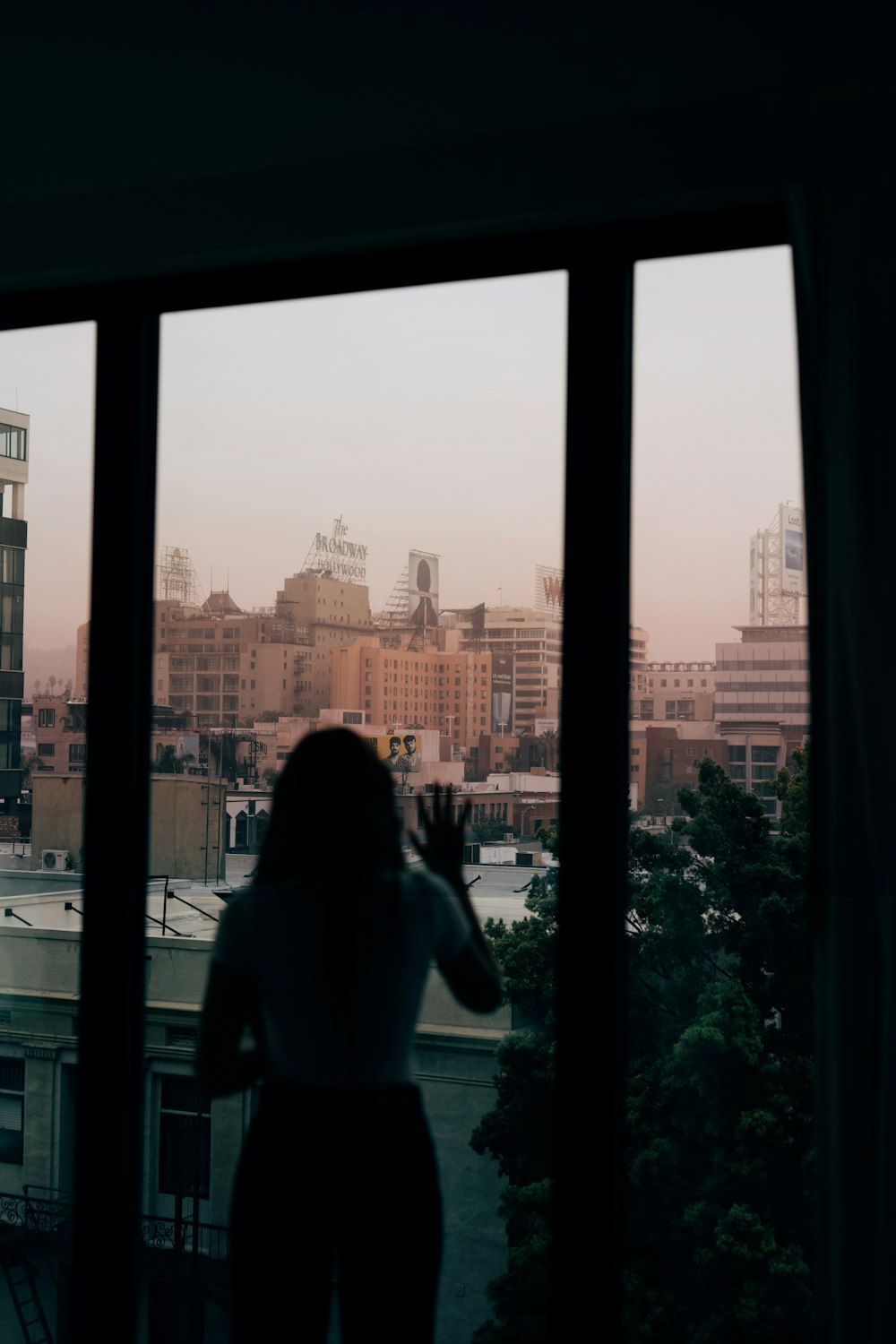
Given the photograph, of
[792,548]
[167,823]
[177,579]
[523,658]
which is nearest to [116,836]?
[167,823]

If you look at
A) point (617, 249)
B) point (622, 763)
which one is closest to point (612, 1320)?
point (622, 763)

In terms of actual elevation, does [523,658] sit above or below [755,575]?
below

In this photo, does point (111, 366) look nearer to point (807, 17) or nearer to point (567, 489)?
point (567, 489)

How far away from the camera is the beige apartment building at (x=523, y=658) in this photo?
2.04 m

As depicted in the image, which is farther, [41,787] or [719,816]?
[41,787]

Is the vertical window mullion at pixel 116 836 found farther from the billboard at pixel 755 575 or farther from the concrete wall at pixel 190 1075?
the billboard at pixel 755 575

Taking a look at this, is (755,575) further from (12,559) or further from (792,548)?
(12,559)

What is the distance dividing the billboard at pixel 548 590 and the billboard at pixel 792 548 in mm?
383

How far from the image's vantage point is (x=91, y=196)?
2.29 metres

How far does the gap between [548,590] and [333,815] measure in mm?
576

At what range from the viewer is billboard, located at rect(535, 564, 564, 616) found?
204 centimetres

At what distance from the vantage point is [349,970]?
206 centimetres

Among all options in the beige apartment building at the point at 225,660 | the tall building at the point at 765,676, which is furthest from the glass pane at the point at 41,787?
the tall building at the point at 765,676

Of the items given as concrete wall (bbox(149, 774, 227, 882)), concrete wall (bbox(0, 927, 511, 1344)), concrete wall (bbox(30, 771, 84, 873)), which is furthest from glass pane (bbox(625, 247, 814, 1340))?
concrete wall (bbox(30, 771, 84, 873))
